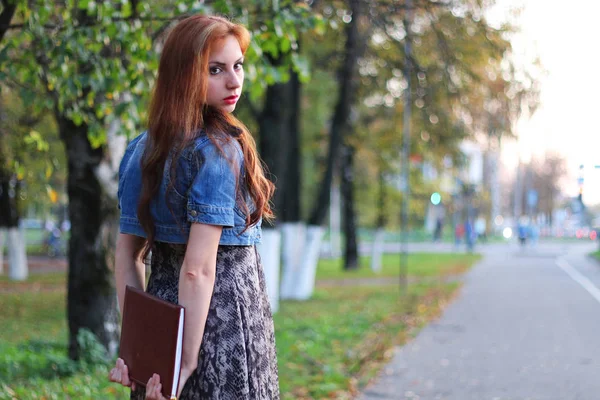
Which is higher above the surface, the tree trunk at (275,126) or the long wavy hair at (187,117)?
the tree trunk at (275,126)

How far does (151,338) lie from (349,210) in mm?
23799

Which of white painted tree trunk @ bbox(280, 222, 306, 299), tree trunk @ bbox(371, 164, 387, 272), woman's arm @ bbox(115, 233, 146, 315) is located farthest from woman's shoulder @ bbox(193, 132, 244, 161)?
tree trunk @ bbox(371, 164, 387, 272)

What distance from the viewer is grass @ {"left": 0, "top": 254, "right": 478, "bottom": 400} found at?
663 cm

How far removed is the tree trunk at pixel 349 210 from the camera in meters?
23.6

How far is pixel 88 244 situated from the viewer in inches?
297

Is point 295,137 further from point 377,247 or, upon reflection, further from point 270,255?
point 377,247

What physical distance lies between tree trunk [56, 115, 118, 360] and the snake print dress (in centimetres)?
510

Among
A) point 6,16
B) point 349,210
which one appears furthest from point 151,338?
point 349,210

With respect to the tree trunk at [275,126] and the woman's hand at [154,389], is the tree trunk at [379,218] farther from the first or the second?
the woman's hand at [154,389]

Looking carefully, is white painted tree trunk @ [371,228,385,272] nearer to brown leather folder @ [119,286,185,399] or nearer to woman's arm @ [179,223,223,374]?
brown leather folder @ [119,286,185,399]

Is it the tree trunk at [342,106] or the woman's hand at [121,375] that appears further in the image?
the tree trunk at [342,106]

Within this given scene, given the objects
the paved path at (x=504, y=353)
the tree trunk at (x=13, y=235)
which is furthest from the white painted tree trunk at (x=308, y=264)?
the tree trunk at (x=13, y=235)

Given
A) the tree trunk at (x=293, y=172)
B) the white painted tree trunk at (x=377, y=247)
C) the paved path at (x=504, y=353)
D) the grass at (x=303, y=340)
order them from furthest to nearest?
the white painted tree trunk at (x=377, y=247) < the tree trunk at (x=293, y=172) < the paved path at (x=504, y=353) < the grass at (x=303, y=340)

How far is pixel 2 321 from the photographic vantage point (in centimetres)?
1420
